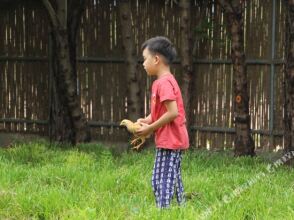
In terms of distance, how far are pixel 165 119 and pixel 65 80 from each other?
5.78m

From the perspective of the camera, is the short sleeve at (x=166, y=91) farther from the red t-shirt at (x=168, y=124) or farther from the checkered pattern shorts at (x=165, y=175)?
the checkered pattern shorts at (x=165, y=175)

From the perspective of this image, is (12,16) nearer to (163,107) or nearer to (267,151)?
(267,151)

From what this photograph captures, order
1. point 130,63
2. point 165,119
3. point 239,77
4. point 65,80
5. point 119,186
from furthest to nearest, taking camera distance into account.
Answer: point 65,80, point 130,63, point 239,77, point 119,186, point 165,119

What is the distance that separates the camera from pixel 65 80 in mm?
10258

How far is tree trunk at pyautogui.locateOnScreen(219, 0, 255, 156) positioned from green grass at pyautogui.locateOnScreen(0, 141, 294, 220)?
49cm

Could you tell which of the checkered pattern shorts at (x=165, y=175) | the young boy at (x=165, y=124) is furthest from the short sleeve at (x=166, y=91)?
the checkered pattern shorts at (x=165, y=175)

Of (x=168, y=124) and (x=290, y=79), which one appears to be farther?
(x=290, y=79)

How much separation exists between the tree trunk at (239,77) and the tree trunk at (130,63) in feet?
6.43

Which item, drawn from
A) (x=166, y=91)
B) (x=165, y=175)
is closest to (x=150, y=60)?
(x=166, y=91)

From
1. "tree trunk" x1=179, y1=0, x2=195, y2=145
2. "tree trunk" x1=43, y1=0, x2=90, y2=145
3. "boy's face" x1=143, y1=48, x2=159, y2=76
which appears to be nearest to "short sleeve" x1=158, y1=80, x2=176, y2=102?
"boy's face" x1=143, y1=48, x2=159, y2=76

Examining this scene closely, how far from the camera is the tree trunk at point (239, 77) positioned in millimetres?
8641

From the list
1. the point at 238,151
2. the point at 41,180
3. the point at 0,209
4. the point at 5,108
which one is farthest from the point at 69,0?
the point at 0,209

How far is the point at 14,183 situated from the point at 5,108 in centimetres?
678

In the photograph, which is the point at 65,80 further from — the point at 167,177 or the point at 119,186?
the point at 167,177
